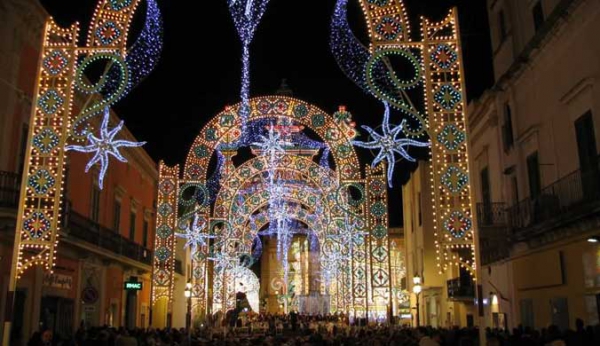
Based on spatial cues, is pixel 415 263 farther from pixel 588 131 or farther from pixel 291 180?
pixel 588 131

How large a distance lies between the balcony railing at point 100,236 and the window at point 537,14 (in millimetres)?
15390

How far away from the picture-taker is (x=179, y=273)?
1592 inches

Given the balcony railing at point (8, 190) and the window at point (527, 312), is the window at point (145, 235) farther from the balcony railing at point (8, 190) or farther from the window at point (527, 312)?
the window at point (527, 312)

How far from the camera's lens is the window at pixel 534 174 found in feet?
61.4

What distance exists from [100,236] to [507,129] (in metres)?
15.4

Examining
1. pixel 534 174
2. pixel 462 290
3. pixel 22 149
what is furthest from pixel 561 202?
pixel 22 149

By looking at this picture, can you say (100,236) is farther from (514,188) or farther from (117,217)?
(514,188)

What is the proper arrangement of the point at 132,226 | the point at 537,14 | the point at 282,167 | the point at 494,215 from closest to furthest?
the point at 537,14
the point at 494,215
the point at 132,226
the point at 282,167

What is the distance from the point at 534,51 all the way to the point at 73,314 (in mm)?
17840

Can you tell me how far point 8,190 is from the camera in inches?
605

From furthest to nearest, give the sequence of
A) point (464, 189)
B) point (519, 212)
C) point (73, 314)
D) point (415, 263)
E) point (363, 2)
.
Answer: point (415, 263)
point (73, 314)
point (519, 212)
point (363, 2)
point (464, 189)

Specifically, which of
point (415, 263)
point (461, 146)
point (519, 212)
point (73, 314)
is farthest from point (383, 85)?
point (415, 263)

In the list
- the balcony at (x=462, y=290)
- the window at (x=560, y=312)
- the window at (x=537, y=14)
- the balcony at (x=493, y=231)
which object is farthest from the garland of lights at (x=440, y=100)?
the balcony at (x=462, y=290)

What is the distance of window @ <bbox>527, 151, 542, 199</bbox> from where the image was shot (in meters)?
18.7
